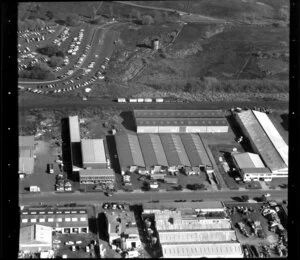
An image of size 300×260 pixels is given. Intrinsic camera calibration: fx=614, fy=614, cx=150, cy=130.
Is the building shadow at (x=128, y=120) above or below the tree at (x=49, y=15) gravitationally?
below

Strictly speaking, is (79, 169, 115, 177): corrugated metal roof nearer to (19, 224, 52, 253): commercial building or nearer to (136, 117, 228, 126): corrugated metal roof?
(19, 224, 52, 253): commercial building

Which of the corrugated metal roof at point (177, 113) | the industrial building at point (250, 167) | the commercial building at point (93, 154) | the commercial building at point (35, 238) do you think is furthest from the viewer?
the corrugated metal roof at point (177, 113)

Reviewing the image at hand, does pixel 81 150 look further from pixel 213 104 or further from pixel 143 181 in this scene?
pixel 213 104

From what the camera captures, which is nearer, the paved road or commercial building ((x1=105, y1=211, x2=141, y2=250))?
commercial building ((x1=105, y1=211, x2=141, y2=250))

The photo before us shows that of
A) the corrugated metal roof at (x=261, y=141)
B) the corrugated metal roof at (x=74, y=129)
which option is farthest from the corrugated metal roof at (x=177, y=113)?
the corrugated metal roof at (x=74, y=129)

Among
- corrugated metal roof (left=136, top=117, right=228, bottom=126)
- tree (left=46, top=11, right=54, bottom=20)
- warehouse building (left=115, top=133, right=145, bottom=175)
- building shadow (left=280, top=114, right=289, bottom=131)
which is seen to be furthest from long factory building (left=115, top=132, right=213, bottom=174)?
tree (left=46, top=11, right=54, bottom=20)

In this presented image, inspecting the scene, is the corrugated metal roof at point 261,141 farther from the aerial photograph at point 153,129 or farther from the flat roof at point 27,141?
the flat roof at point 27,141

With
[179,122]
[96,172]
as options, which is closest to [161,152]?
[179,122]
